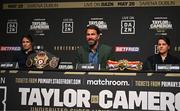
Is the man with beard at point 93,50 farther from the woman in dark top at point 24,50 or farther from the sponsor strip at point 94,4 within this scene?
the woman in dark top at point 24,50

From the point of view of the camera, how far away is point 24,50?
4.55m

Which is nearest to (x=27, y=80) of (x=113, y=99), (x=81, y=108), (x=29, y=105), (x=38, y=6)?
(x=29, y=105)

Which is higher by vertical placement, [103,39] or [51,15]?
[51,15]

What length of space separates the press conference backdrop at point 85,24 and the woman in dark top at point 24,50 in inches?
2.6

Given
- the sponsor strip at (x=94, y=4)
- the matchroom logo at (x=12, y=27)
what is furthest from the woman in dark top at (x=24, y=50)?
the sponsor strip at (x=94, y=4)

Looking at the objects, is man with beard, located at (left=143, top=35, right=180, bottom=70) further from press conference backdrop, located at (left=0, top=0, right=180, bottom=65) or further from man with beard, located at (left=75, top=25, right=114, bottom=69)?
man with beard, located at (left=75, top=25, right=114, bottom=69)

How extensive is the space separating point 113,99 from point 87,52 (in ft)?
3.21

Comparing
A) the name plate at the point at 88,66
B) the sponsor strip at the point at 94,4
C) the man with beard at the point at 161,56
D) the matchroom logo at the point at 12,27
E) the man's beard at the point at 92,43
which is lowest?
the name plate at the point at 88,66

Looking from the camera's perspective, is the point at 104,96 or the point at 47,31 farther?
the point at 47,31

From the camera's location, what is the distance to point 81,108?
141 inches

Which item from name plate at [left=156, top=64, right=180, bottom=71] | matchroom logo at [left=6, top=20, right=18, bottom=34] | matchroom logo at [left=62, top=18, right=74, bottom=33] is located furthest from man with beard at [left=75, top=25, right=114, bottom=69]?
matchroom logo at [left=6, top=20, right=18, bottom=34]

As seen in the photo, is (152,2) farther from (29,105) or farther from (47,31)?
(29,105)

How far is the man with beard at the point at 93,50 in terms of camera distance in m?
4.29

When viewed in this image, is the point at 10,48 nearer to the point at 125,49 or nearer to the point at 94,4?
the point at 94,4
